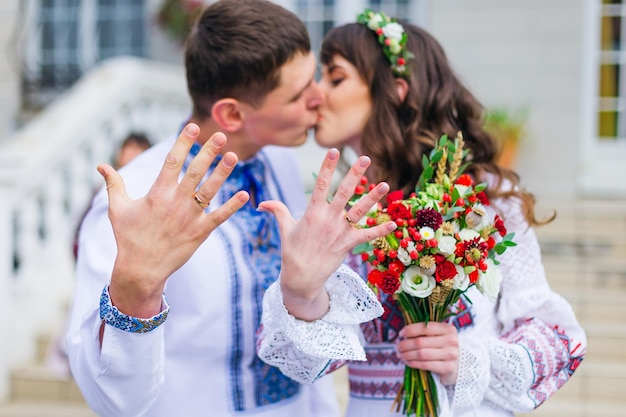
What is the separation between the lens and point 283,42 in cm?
236

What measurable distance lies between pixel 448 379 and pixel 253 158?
2.87 feet

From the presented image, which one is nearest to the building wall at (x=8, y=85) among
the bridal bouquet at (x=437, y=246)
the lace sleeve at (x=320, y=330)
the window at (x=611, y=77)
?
the window at (x=611, y=77)

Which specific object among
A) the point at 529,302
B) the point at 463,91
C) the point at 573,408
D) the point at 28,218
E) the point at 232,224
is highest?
the point at 463,91

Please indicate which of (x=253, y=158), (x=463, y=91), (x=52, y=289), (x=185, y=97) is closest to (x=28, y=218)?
(x=52, y=289)

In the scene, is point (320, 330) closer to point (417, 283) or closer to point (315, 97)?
point (417, 283)

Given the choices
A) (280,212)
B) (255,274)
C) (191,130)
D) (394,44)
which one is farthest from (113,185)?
(394,44)

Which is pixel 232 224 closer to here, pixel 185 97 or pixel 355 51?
pixel 355 51

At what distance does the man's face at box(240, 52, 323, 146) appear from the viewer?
7.86 feet

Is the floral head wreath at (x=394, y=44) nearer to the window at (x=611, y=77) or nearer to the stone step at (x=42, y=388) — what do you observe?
the stone step at (x=42, y=388)

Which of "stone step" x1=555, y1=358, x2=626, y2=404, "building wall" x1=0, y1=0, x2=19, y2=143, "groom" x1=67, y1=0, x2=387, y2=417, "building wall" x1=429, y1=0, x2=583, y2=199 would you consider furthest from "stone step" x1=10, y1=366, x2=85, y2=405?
"building wall" x1=0, y1=0, x2=19, y2=143

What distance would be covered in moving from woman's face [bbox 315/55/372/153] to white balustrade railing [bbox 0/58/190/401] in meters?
2.85

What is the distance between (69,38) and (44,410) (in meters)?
5.60

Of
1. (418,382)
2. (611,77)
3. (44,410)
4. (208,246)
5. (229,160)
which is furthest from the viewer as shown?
(611,77)

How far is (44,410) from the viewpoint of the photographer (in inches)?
203
